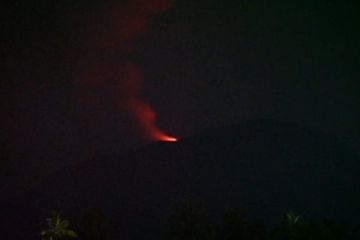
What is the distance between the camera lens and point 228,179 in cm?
3481

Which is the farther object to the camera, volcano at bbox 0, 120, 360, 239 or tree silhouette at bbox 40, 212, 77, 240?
volcano at bbox 0, 120, 360, 239

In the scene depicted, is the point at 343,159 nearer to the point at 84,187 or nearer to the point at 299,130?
the point at 299,130

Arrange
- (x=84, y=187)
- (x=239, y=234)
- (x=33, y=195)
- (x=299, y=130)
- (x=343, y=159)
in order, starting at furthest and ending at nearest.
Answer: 1. (x=343, y=159)
2. (x=299, y=130)
3. (x=84, y=187)
4. (x=33, y=195)
5. (x=239, y=234)

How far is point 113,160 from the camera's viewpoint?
26500 millimetres

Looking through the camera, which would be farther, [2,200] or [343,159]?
[343,159]

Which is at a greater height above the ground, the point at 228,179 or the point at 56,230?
the point at 228,179

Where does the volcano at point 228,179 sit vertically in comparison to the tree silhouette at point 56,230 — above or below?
above

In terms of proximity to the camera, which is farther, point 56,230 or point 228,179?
point 228,179

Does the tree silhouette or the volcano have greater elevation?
the volcano

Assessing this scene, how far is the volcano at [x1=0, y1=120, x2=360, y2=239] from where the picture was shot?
29062 millimetres

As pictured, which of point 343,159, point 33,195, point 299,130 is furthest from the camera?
point 343,159

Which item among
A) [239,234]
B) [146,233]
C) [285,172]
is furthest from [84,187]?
[285,172]

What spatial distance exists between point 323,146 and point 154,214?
1798 centimetres

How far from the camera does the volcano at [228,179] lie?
95.3ft
